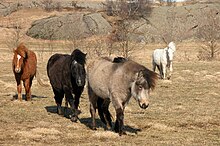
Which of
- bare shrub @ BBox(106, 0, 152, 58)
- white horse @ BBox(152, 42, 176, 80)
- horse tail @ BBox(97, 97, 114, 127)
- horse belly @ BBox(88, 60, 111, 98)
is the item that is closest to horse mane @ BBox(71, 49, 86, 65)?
horse belly @ BBox(88, 60, 111, 98)

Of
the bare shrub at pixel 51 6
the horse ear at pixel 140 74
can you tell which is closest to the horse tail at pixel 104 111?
the horse ear at pixel 140 74

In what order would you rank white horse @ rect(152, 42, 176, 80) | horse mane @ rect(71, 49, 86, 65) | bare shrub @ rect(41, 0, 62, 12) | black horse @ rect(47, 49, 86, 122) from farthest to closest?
1. bare shrub @ rect(41, 0, 62, 12)
2. white horse @ rect(152, 42, 176, 80)
3. horse mane @ rect(71, 49, 86, 65)
4. black horse @ rect(47, 49, 86, 122)

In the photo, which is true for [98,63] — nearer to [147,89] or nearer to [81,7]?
[147,89]

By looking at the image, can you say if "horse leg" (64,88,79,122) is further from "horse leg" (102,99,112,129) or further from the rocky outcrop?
the rocky outcrop

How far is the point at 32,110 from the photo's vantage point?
11539mm

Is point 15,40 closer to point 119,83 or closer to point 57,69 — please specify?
point 57,69

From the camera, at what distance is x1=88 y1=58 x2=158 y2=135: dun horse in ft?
24.7

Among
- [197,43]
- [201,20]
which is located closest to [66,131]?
[197,43]

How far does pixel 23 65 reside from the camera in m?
12.5

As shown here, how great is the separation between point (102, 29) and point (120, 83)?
44032 mm

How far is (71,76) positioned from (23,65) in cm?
338

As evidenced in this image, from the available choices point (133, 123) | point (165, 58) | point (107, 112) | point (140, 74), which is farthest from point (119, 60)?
point (165, 58)

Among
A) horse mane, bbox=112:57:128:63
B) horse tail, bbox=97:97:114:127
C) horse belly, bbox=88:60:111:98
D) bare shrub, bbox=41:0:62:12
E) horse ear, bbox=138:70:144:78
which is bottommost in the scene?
horse tail, bbox=97:97:114:127

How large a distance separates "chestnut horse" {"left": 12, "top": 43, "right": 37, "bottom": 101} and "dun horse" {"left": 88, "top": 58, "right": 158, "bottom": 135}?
4072mm
